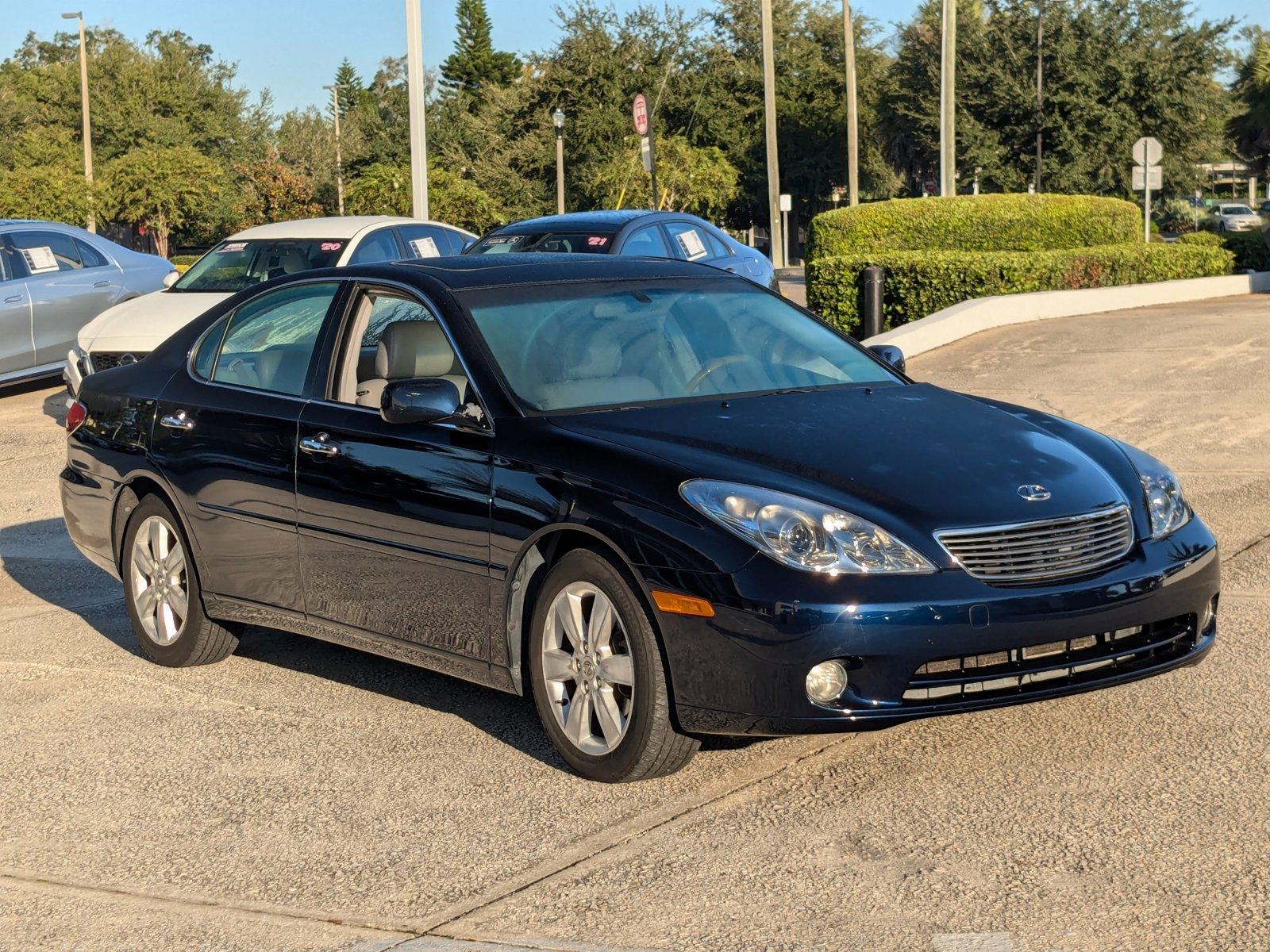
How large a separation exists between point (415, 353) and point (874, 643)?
7.12 ft

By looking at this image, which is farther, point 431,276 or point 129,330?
point 129,330

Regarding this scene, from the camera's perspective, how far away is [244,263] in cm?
1527

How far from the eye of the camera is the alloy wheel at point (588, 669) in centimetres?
515

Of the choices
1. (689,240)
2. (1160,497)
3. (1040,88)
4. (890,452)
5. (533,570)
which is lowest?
(533,570)

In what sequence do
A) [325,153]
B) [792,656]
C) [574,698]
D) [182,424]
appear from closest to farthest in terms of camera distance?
[792,656]
[574,698]
[182,424]
[325,153]

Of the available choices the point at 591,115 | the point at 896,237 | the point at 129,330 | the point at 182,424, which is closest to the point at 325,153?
the point at 591,115

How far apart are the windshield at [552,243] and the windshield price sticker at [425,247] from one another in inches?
13.3

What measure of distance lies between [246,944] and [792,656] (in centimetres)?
160

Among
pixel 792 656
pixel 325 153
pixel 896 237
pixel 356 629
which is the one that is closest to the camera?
pixel 792 656

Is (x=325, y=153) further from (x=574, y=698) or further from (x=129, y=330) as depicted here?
(x=574, y=698)

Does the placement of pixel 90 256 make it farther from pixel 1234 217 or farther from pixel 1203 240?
pixel 1234 217

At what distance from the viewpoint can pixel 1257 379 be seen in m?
14.6

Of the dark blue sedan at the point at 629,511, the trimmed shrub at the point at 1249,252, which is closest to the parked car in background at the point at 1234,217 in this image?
the trimmed shrub at the point at 1249,252

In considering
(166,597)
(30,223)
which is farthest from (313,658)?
(30,223)
